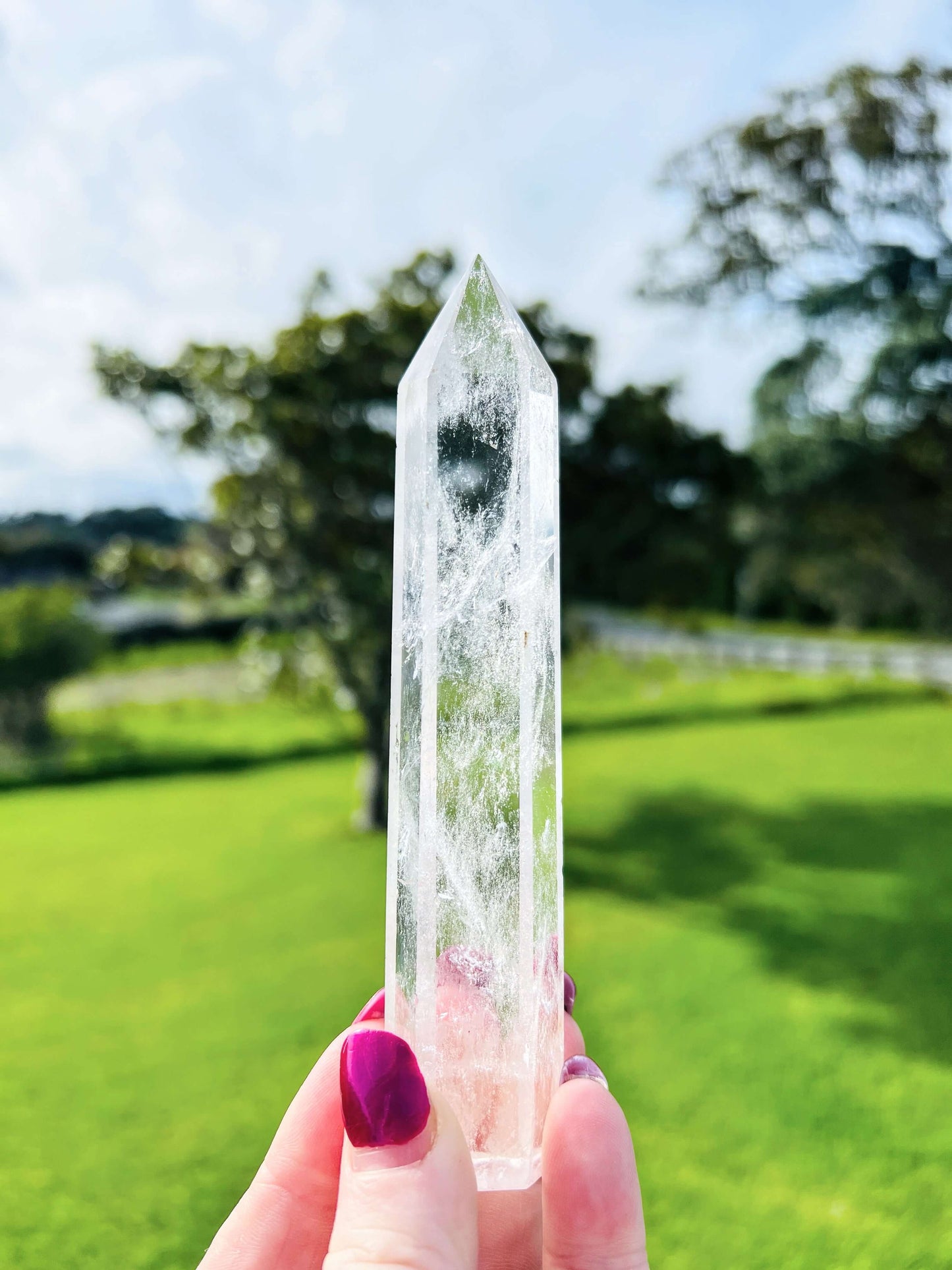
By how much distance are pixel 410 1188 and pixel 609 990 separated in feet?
10.6

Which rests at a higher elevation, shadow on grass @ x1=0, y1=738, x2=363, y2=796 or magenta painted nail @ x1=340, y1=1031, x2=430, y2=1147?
magenta painted nail @ x1=340, y1=1031, x2=430, y2=1147

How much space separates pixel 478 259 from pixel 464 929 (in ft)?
2.41

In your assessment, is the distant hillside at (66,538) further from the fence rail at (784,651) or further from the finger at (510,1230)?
the finger at (510,1230)

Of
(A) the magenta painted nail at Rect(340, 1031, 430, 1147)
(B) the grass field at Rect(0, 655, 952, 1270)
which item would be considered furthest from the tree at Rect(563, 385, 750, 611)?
(A) the magenta painted nail at Rect(340, 1031, 430, 1147)

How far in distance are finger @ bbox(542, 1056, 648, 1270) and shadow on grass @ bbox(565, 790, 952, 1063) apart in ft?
9.52

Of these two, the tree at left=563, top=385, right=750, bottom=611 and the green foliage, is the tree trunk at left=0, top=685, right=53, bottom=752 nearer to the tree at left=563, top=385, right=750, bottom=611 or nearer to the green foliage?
the green foliage

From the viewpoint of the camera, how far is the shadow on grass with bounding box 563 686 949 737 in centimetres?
965

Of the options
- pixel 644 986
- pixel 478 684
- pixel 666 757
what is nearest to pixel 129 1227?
pixel 644 986

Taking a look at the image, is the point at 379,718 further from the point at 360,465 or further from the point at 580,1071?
the point at 580,1071

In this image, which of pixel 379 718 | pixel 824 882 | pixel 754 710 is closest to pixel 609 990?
pixel 824 882

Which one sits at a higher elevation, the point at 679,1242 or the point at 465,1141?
the point at 465,1141

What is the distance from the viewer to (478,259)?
1084 millimetres

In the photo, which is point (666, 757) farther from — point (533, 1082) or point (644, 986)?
point (533, 1082)

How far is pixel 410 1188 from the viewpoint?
89 cm
